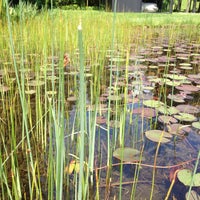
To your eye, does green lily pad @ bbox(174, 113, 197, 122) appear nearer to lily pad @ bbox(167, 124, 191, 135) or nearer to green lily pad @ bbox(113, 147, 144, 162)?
lily pad @ bbox(167, 124, 191, 135)

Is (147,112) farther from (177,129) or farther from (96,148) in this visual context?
(96,148)

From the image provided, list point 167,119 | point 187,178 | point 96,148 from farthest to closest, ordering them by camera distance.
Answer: point 167,119
point 96,148
point 187,178

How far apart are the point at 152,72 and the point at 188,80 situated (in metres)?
0.35

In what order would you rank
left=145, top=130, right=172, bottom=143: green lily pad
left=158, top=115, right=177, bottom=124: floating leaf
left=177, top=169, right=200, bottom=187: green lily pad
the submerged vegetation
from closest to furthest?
the submerged vegetation < left=177, top=169, right=200, bottom=187: green lily pad < left=145, top=130, right=172, bottom=143: green lily pad < left=158, top=115, right=177, bottom=124: floating leaf

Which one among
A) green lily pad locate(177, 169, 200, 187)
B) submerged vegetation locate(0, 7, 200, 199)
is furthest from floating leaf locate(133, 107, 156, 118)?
green lily pad locate(177, 169, 200, 187)

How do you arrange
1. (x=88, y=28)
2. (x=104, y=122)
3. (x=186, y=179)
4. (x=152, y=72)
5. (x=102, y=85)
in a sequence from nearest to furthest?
(x=186, y=179), (x=104, y=122), (x=102, y=85), (x=152, y=72), (x=88, y=28)

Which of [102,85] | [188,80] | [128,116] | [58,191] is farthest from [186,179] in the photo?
[188,80]

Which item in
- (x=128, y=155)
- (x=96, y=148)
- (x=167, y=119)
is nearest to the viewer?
(x=128, y=155)

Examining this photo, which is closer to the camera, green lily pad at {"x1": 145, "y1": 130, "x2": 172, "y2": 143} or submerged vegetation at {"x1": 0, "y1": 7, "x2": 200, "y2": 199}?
submerged vegetation at {"x1": 0, "y1": 7, "x2": 200, "y2": 199}

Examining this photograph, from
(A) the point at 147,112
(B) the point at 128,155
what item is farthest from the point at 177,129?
(B) the point at 128,155

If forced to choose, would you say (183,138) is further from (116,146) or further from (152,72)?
(152,72)

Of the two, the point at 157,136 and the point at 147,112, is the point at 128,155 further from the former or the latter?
the point at 147,112

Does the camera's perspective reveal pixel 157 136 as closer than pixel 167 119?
Yes

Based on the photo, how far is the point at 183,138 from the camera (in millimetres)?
1169
